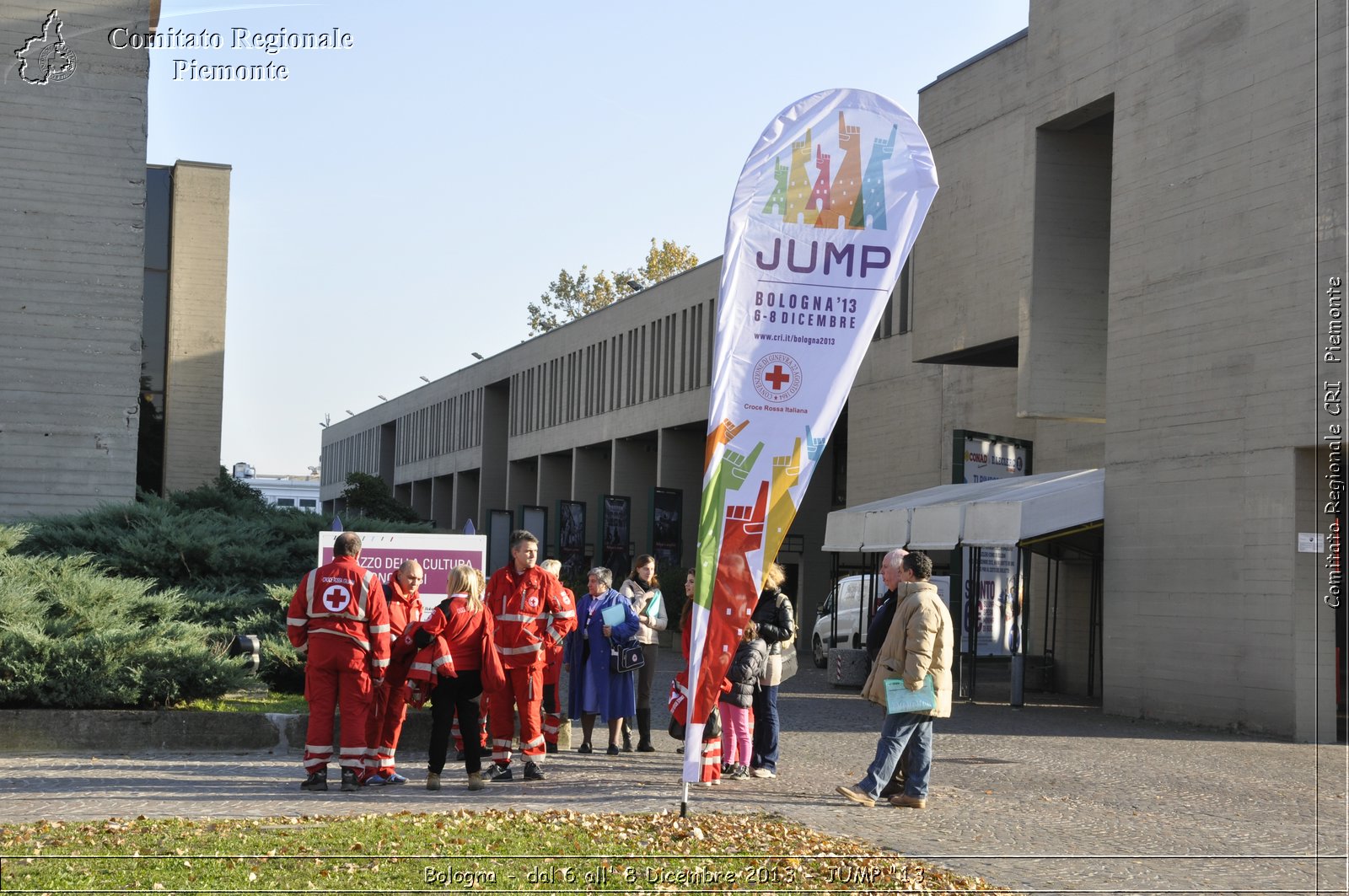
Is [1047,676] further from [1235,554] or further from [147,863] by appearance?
[147,863]

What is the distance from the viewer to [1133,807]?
11.2 m

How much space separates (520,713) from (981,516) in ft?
35.7

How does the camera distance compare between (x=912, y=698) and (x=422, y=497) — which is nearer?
(x=912, y=698)

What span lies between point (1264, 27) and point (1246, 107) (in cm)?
95

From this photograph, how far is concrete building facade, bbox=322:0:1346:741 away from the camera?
17.0 m

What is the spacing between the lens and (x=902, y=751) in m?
10.6

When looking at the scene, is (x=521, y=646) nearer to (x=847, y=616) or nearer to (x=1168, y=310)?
(x=1168, y=310)

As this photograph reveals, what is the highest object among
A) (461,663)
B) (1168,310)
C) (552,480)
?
(552,480)

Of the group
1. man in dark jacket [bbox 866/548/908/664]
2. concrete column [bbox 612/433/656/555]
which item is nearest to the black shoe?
man in dark jacket [bbox 866/548/908/664]

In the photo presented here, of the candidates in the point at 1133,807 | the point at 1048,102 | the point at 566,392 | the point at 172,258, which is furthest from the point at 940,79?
the point at 566,392

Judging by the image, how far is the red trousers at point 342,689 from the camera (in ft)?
34.4

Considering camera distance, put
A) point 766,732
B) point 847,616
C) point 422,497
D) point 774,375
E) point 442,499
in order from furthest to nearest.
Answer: point 422,497
point 442,499
point 847,616
point 766,732
point 774,375

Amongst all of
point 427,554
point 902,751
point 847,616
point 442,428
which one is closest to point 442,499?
point 442,428

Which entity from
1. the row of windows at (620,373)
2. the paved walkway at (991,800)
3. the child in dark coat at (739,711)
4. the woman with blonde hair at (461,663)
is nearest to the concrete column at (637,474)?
the row of windows at (620,373)
